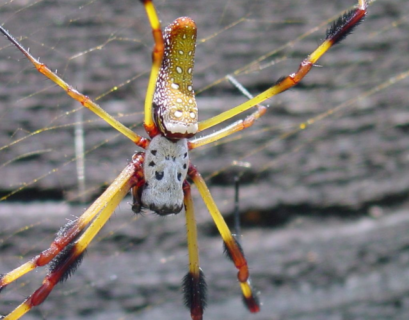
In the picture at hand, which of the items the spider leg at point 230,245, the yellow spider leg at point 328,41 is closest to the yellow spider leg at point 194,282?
the spider leg at point 230,245

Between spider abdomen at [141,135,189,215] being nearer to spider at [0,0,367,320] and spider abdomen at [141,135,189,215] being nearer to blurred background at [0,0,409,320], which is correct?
spider at [0,0,367,320]

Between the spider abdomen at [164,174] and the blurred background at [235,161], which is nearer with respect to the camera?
the spider abdomen at [164,174]

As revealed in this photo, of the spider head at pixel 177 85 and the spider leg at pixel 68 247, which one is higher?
the spider head at pixel 177 85

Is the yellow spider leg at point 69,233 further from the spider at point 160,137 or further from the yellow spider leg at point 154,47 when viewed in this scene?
the yellow spider leg at point 154,47

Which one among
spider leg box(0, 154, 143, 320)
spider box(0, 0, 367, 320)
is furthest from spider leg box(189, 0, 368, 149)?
spider leg box(0, 154, 143, 320)

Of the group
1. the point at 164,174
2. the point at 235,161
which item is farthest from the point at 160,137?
the point at 235,161

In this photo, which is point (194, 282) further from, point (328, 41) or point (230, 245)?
point (328, 41)
